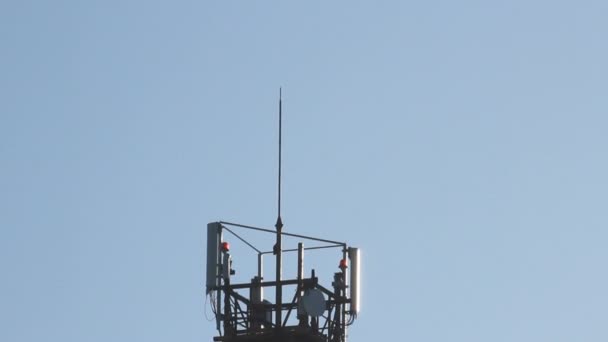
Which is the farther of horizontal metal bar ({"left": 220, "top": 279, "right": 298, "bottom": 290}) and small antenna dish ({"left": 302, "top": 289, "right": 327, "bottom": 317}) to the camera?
horizontal metal bar ({"left": 220, "top": 279, "right": 298, "bottom": 290})

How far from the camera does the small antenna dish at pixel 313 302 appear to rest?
195ft

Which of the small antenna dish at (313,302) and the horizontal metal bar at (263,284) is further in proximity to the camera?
the horizontal metal bar at (263,284)

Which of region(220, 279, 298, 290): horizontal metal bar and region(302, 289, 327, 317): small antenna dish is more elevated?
region(220, 279, 298, 290): horizontal metal bar

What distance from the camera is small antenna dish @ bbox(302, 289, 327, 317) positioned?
59469mm

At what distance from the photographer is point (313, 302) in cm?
5959

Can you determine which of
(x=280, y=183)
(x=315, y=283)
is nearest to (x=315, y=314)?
(x=315, y=283)

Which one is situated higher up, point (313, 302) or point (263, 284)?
point (263, 284)

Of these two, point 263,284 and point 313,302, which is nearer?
point 313,302

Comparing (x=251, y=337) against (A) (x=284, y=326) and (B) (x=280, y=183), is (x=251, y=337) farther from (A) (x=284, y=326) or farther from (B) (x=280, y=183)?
(B) (x=280, y=183)

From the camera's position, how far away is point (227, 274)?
6031cm

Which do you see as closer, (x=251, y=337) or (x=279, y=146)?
(x=251, y=337)

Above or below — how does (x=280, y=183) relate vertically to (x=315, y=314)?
above

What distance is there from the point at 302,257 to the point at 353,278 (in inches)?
79.8

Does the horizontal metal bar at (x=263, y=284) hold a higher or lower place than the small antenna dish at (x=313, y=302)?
higher
